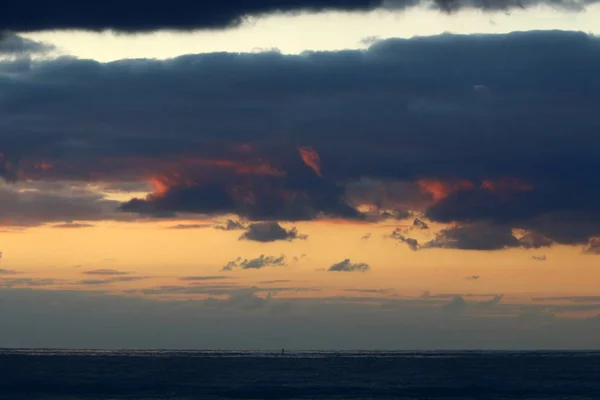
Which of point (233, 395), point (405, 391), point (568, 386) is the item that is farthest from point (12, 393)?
point (568, 386)

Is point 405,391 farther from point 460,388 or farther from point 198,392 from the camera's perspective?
point 198,392

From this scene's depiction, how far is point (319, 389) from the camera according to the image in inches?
7269

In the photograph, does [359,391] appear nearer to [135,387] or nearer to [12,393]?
[135,387]

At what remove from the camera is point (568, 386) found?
196750mm

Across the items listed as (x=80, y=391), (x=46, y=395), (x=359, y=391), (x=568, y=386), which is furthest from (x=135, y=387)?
(x=568, y=386)

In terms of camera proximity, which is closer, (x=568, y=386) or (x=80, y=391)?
(x=80, y=391)

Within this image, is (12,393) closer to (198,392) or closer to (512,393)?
(198,392)

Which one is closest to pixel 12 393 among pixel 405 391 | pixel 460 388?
pixel 405 391

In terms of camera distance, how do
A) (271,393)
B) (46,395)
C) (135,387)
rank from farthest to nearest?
(135,387), (271,393), (46,395)

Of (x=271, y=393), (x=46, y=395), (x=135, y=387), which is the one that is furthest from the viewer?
(x=135, y=387)

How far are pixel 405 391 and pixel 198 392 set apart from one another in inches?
1576

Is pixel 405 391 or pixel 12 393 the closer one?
pixel 12 393

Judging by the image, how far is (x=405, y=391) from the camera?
18225 centimetres

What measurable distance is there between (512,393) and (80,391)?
80.1 m
